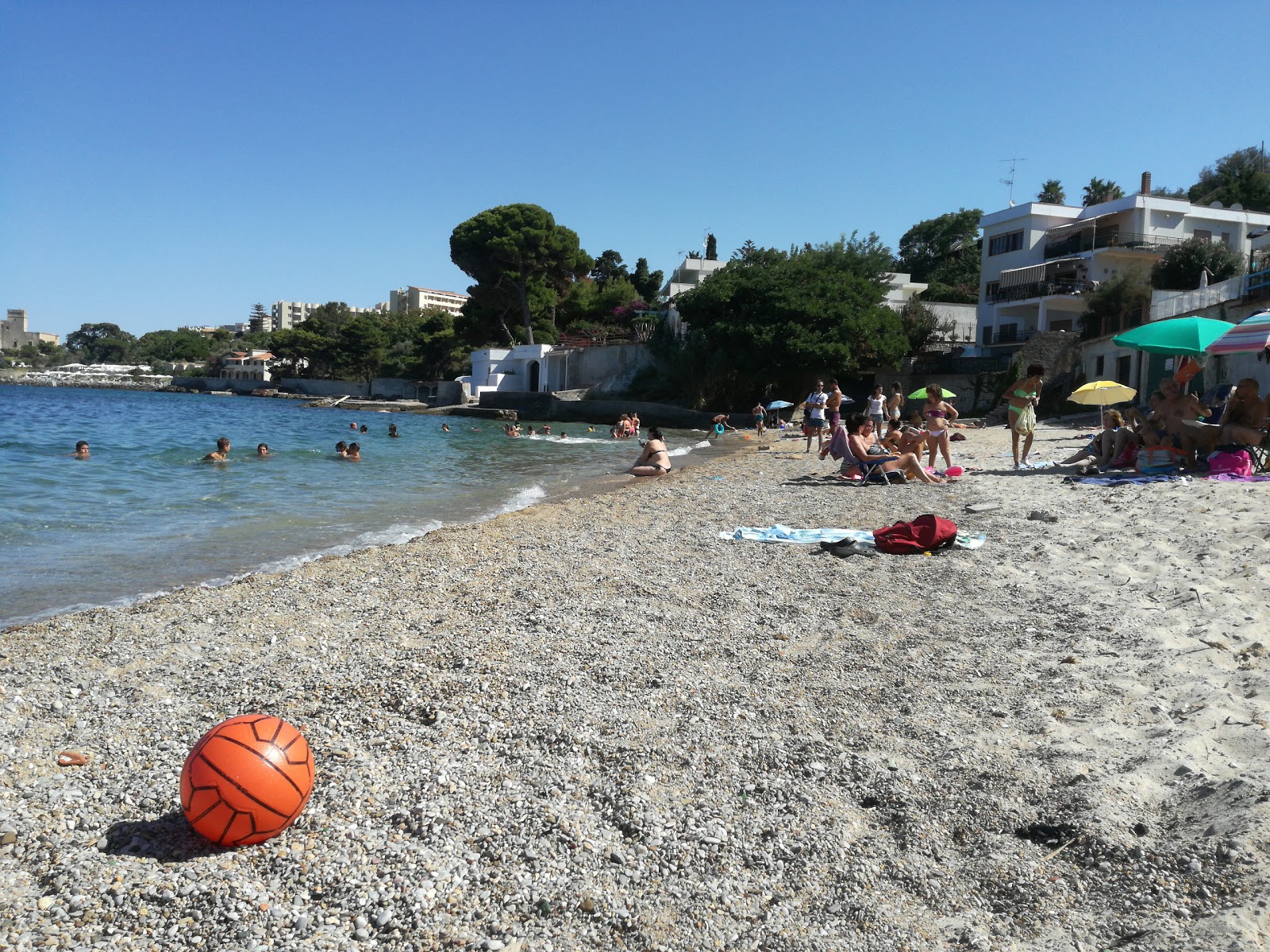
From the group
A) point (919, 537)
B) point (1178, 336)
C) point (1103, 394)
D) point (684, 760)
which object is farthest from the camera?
point (1103, 394)

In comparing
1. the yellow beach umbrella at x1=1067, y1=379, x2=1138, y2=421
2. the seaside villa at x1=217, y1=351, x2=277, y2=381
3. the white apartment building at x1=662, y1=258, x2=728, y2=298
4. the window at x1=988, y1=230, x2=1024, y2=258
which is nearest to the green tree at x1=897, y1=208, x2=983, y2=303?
the window at x1=988, y1=230, x2=1024, y2=258

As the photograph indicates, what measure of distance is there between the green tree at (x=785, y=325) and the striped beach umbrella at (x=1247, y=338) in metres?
29.4

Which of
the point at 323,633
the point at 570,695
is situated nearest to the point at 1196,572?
the point at 570,695

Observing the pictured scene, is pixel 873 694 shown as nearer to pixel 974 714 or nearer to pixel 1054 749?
pixel 974 714

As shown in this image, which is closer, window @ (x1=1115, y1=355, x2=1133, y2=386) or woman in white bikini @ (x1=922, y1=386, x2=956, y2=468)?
woman in white bikini @ (x1=922, y1=386, x2=956, y2=468)

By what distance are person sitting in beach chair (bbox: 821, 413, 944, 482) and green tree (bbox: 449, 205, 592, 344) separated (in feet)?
167

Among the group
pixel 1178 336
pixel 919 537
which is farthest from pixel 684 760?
pixel 1178 336

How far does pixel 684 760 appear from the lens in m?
3.79

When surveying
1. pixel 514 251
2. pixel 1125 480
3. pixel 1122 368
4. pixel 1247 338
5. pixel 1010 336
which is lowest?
pixel 1125 480

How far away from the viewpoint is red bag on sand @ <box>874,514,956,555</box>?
7707mm

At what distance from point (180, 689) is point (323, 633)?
1102 millimetres

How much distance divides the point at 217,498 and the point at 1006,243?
41.6 m

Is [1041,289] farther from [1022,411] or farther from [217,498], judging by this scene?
[217,498]

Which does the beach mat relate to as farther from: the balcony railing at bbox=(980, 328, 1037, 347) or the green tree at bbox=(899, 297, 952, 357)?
the green tree at bbox=(899, 297, 952, 357)
